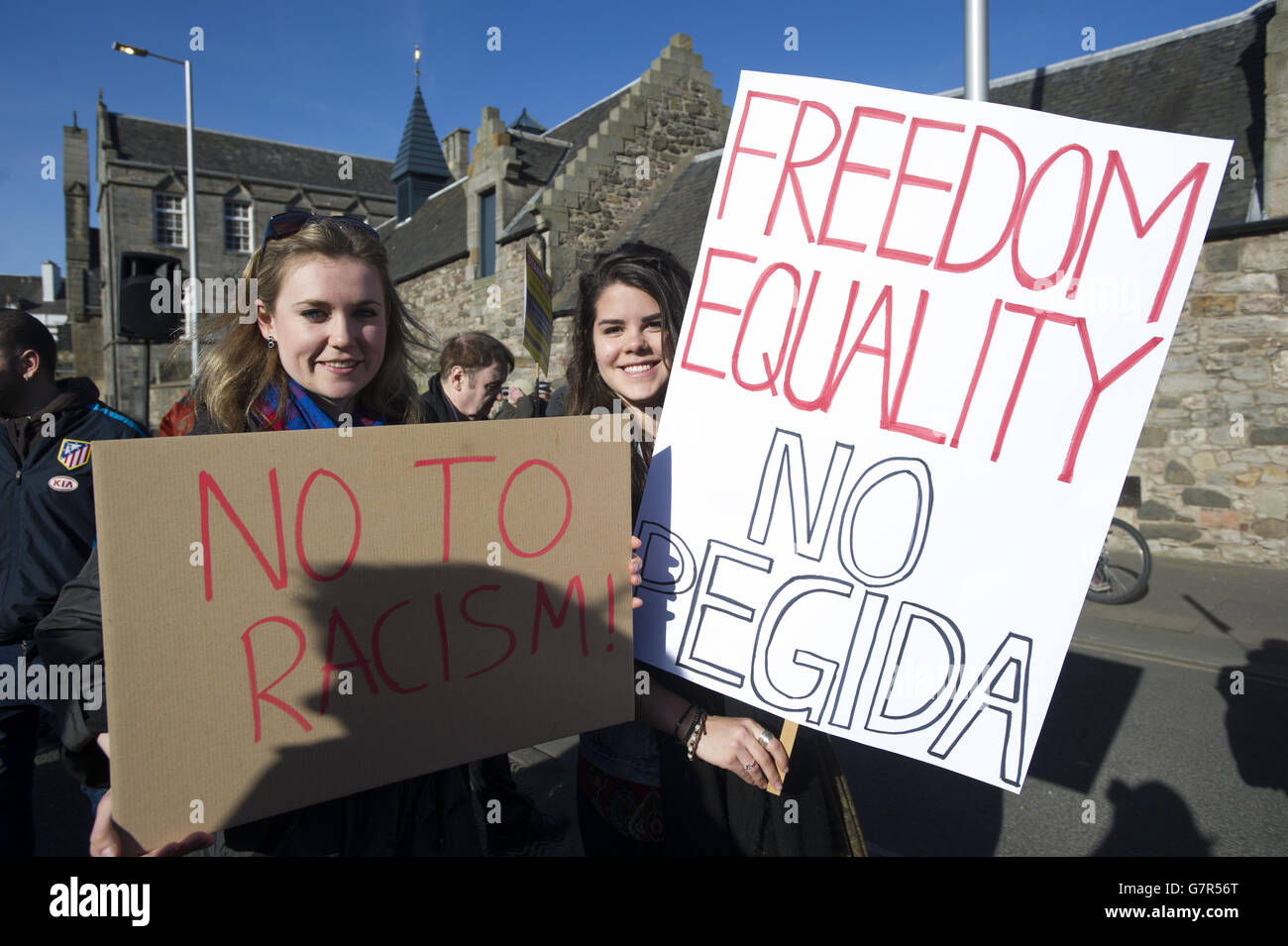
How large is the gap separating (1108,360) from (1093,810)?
290 centimetres

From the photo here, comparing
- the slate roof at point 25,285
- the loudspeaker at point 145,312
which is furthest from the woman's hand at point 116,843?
the slate roof at point 25,285

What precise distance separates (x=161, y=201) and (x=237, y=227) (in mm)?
3130

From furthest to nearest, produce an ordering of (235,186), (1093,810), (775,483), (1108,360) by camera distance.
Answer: (235,186) < (1093,810) < (775,483) < (1108,360)

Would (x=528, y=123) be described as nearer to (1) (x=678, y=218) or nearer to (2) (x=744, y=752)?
(1) (x=678, y=218)

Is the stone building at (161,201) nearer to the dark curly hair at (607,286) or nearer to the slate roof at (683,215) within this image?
the slate roof at (683,215)

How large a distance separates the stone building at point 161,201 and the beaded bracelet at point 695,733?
3239 cm

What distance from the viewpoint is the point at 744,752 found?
152 cm

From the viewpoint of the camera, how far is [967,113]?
4.75ft

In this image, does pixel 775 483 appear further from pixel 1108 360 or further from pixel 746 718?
pixel 1108 360

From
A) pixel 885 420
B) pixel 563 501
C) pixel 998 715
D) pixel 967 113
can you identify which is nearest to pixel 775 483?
pixel 885 420

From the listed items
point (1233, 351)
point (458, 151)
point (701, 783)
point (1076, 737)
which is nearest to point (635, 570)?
point (701, 783)

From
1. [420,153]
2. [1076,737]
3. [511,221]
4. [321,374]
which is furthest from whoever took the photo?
[420,153]

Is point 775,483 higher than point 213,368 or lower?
lower

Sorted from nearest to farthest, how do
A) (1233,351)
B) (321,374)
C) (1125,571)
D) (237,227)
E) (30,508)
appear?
(321,374) < (30,508) < (1125,571) < (1233,351) < (237,227)
